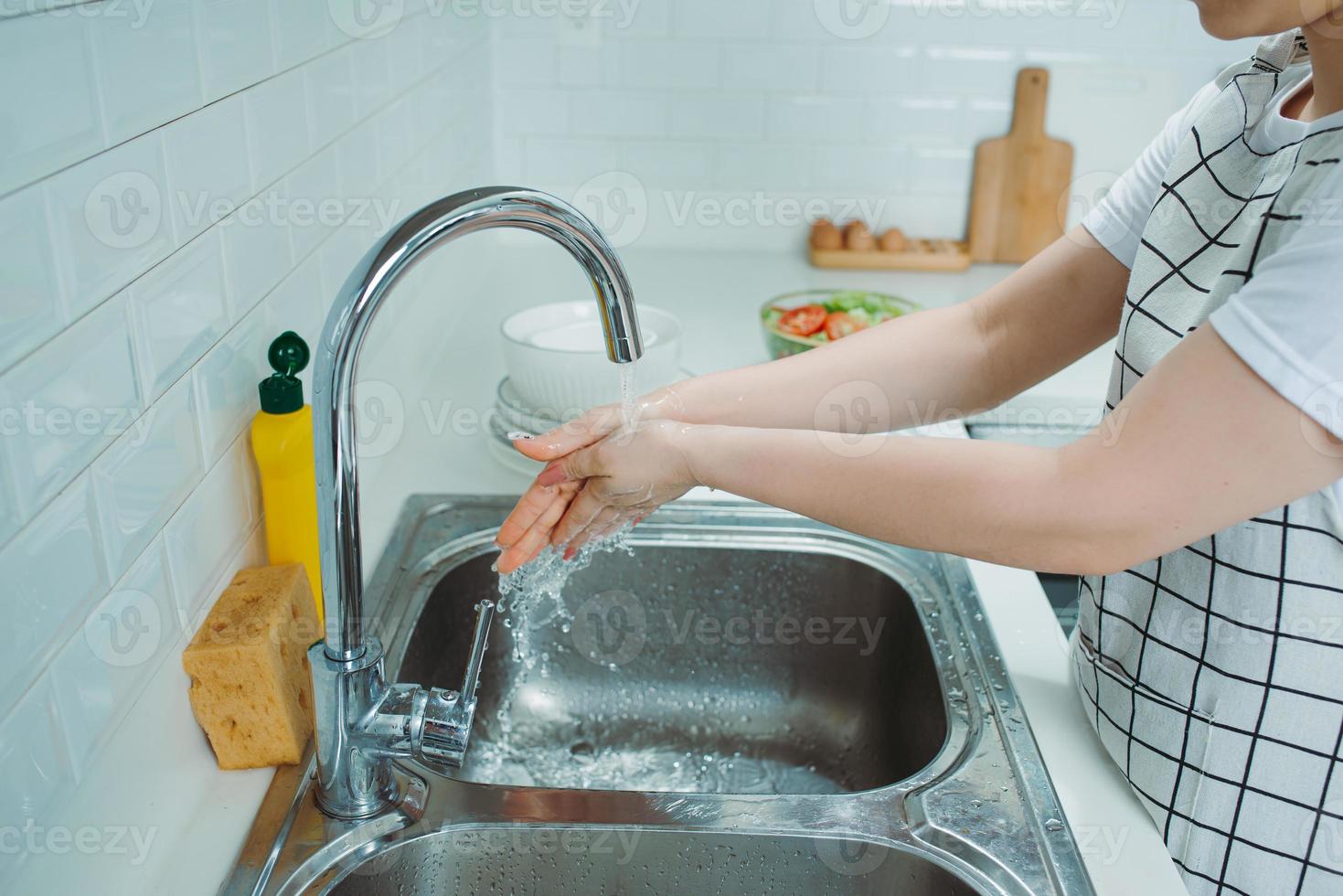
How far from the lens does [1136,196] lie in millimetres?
940

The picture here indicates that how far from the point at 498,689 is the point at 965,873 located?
0.54 meters

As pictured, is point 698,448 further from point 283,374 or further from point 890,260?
point 890,260

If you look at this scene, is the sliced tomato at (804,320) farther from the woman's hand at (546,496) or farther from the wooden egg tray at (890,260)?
the woman's hand at (546,496)

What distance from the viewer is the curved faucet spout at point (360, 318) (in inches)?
27.2

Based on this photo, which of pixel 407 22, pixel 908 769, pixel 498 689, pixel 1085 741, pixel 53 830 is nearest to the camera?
pixel 53 830

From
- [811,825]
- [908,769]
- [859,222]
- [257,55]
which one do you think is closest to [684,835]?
[811,825]

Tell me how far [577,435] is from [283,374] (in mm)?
233

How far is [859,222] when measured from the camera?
203 cm

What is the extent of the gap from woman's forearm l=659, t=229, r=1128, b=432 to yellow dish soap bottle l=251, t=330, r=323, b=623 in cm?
30

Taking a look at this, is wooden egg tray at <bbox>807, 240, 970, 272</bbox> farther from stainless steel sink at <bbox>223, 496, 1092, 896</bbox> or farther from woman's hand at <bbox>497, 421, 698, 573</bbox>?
woman's hand at <bbox>497, 421, 698, 573</bbox>

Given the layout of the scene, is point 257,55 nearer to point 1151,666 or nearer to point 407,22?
point 407,22

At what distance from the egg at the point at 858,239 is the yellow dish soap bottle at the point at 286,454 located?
127 cm

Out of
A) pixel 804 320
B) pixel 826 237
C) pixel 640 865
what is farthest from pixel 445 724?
pixel 826 237

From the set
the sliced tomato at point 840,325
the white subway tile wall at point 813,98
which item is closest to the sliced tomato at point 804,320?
the sliced tomato at point 840,325
